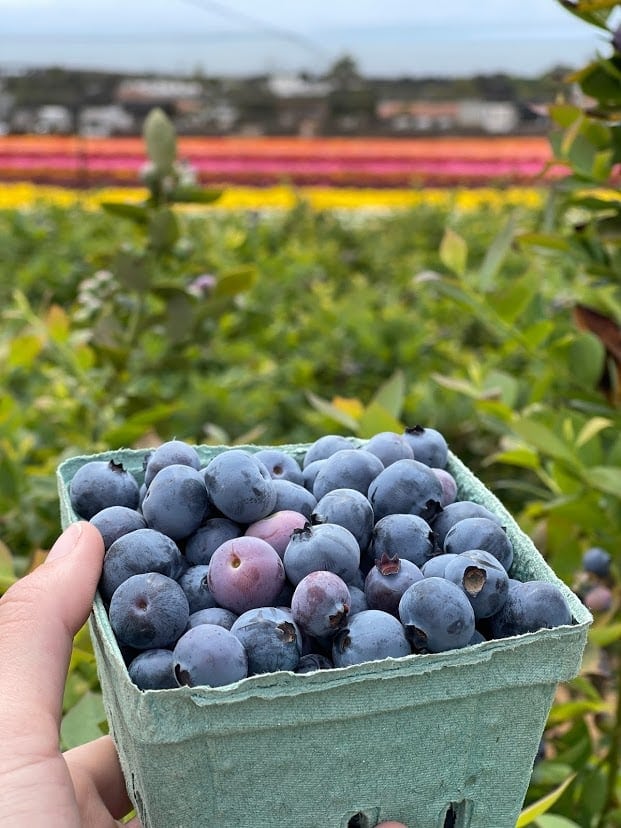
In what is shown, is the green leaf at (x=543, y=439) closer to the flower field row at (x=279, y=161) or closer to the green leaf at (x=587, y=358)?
the green leaf at (x=587, y=358)

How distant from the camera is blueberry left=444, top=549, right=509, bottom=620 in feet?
2.06

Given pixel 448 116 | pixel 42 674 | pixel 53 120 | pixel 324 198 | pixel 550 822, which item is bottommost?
pixel 53 120

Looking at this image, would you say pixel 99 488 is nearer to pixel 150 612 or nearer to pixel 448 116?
pixel 150 612

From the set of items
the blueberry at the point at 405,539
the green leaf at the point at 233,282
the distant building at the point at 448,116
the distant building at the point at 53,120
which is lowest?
the distant building at the point at 53,120

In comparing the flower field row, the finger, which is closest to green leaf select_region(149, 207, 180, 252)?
the finger

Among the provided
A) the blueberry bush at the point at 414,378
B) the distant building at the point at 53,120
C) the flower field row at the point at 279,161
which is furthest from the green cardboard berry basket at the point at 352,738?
the distant building at the point at 53,120

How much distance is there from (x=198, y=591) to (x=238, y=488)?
79mm

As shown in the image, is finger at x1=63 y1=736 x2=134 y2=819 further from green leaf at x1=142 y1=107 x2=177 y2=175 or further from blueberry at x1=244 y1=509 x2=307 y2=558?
green leaf at x1=142 y1=107 x2=177 y2=175

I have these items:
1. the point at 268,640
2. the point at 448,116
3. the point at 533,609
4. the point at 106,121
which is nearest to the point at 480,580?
the point at 533,609

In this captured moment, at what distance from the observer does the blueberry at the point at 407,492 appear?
713mm

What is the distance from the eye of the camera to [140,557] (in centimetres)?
67

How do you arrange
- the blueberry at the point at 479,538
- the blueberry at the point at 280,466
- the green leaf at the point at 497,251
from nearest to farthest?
the blueberry at the point at 479,538 < the blueberry at the point at 280,466 < the green leaf at the point at 497,251

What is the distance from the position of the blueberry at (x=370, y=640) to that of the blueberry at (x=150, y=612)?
10 cm

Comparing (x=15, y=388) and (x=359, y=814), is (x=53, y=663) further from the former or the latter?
(x=15, y=388)
